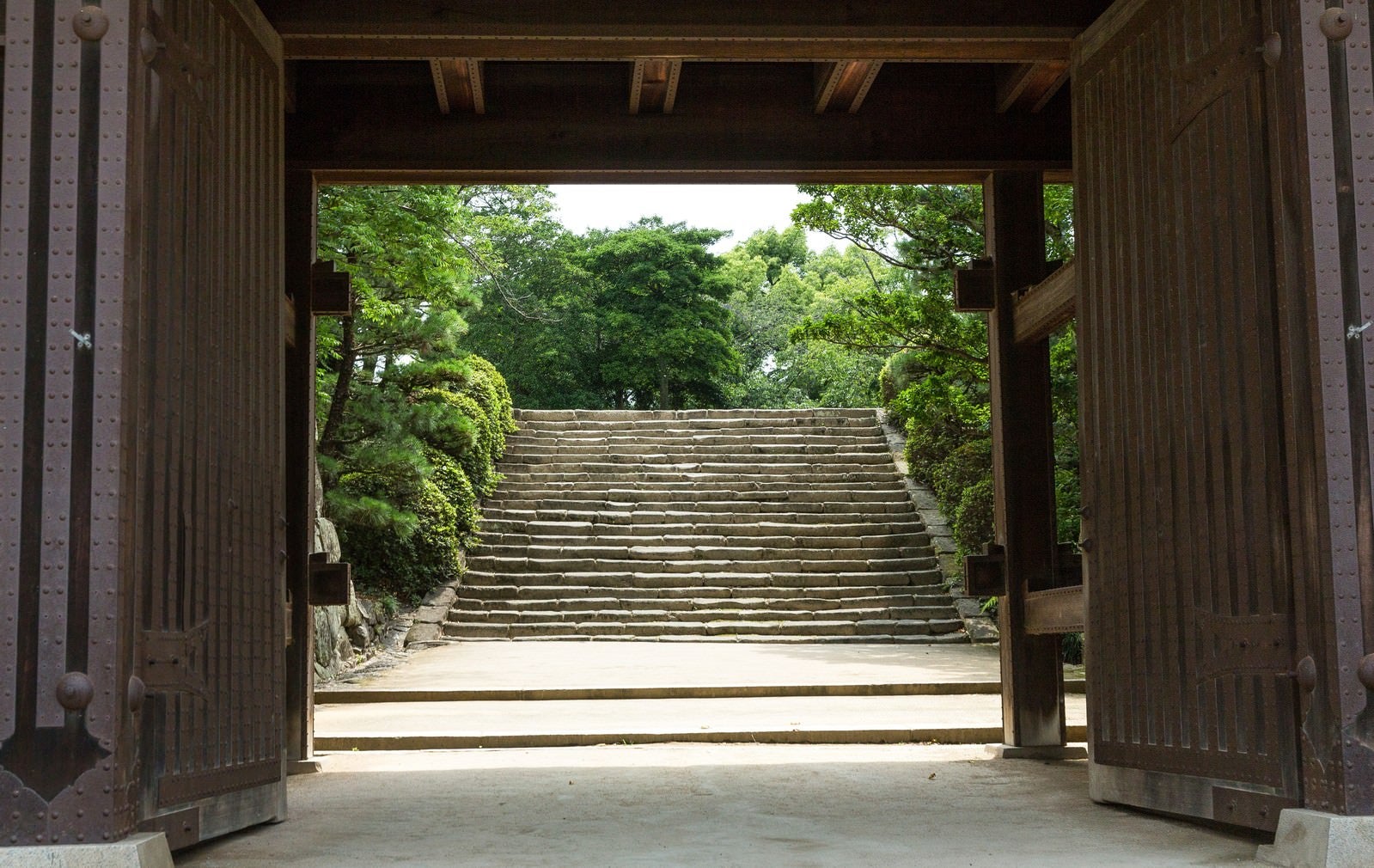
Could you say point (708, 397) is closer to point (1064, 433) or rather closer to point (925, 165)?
point (1064, 433)

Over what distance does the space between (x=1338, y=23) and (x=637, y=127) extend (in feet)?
12.4

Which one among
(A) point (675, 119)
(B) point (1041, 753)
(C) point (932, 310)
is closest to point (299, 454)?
(A) point (675, 119)

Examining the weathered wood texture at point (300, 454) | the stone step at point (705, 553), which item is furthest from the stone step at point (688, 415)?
the weathered wood texture at point (300, 454)

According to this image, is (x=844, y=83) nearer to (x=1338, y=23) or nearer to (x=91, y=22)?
(x=1338, y=23)

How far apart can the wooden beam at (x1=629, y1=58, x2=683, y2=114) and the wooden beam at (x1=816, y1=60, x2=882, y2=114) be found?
2.47ft

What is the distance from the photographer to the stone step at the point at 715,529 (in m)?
15.8

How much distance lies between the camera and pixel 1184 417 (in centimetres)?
477

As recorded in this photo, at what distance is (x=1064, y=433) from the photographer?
457 inches

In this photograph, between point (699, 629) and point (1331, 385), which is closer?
point (1331, 385)

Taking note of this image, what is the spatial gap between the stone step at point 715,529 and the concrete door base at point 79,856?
40.0ft

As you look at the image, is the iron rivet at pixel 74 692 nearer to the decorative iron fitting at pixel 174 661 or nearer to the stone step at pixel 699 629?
the decorative iron fitting at pixel 174 661

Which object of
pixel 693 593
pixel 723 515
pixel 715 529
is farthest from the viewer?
pixel 723 515

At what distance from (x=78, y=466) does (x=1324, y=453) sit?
12.0 feet

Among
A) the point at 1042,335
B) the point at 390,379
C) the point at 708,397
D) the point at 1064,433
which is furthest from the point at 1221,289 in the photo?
the point at 708,397
